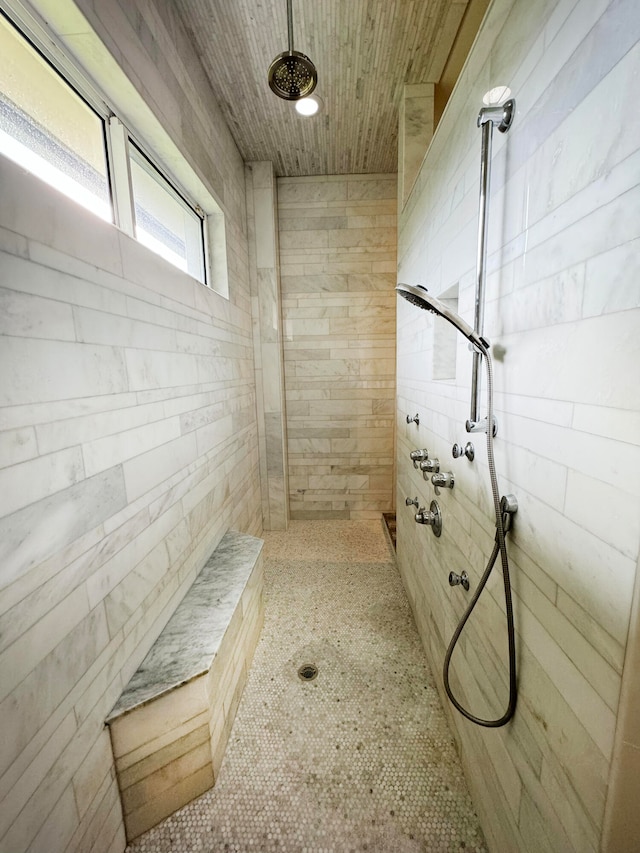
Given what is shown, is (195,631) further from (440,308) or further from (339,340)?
(339,340)

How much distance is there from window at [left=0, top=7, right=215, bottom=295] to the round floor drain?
7.06ft

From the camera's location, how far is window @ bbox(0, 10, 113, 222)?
2.81 ft

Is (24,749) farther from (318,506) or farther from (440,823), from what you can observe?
(318,506)

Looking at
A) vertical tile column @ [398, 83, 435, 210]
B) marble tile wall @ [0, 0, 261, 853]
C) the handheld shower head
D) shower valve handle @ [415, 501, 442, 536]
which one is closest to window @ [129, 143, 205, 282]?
marble tile wall @ [0, 0, 261, 853]

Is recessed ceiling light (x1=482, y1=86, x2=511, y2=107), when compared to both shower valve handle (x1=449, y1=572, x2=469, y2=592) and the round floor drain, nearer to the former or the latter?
shower valve handle (x1=449, y1=572, x2=469, y2=592)

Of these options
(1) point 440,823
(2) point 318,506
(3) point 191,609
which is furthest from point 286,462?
(1) point 440,823

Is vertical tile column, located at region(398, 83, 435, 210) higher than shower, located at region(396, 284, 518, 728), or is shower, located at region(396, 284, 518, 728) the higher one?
vertical tile column, located at region(398, 83, 435, 210)

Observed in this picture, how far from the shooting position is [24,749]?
27.7 inches

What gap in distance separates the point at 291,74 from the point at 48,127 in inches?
48.1

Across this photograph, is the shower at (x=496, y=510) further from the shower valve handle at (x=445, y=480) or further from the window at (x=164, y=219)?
the window at (x=164, y=219)

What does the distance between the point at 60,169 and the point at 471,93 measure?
4.63 ft

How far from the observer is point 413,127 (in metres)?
2.14

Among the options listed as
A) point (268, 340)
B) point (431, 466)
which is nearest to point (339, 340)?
point (268, 340)

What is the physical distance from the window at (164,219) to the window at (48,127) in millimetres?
212
